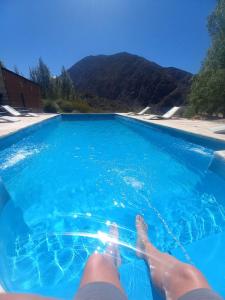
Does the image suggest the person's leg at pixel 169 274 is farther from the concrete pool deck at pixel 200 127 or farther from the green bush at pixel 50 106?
the green bush at pixel 50 106

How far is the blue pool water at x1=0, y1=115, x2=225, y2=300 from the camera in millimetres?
1410

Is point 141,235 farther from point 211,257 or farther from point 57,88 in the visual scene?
point 57,88

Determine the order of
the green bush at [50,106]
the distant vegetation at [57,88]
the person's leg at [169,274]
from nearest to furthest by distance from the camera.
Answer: the person's leg at [169,274], the green bush at [50,106], the distant vegetation at [57,88]

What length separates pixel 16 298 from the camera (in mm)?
811

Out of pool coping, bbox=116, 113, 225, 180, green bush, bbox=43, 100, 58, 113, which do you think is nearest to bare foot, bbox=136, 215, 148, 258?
pool coping, bbox=116, 113, 225, 180

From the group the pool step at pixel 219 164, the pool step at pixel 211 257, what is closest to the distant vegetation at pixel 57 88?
the pool step at pixel 219 164

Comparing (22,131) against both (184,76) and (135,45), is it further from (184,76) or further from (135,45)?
(184,76)

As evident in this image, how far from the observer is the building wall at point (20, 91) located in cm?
1284

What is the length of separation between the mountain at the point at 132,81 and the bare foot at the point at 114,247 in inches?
1574

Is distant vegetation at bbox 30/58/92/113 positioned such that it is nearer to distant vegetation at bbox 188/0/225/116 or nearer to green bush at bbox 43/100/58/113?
green bush at bbox 43/100/58/113

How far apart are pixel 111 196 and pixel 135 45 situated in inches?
980

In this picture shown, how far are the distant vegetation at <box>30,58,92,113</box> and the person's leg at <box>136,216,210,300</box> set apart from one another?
52.3ft

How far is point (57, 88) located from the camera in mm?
19562

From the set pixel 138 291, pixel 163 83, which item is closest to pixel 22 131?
pixel 138 291
